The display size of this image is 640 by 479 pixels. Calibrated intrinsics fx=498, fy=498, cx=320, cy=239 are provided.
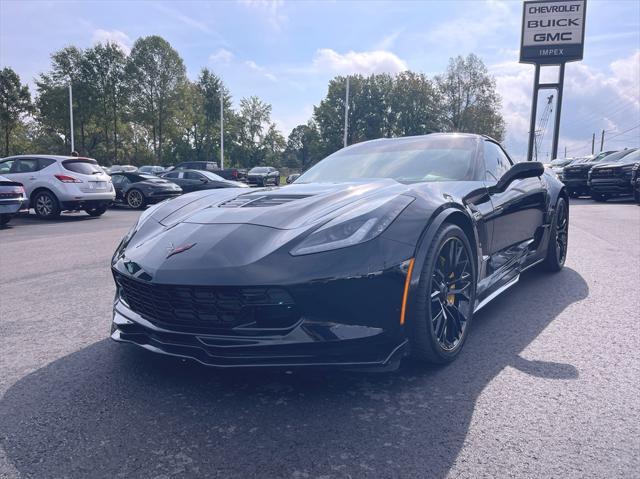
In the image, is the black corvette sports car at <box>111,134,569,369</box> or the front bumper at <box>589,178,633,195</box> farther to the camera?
the front bumper at <box>589,178,633,195</box>

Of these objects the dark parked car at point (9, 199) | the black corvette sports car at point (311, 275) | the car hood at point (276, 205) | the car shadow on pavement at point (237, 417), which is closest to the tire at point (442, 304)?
the black corvette sports car at point (311, 275)

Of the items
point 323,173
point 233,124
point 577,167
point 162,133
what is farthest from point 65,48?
point 323,173

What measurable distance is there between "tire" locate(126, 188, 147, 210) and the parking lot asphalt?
1276 cm

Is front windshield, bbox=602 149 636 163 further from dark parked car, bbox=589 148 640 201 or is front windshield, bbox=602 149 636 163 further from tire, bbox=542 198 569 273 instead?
tire, bbox=542 198 569 273

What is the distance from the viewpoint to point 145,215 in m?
3.17

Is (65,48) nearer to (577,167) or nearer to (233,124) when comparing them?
(233,124)

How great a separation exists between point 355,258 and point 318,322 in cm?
32

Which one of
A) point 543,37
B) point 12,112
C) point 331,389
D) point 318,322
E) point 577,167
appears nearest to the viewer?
point 318,322

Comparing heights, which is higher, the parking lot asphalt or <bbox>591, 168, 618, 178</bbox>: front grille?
<bbox>591, 168, 618, 178</bbox>: front grille

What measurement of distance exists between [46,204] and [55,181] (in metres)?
0.58

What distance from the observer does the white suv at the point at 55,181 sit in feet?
38.1

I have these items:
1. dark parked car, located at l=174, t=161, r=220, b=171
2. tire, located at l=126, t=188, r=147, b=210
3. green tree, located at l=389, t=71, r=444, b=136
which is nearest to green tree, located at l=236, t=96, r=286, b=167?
green tree, located at l=389, t=71, r=444, b=136

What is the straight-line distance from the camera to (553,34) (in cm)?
2986

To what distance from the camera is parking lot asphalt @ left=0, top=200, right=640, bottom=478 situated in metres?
1.75
